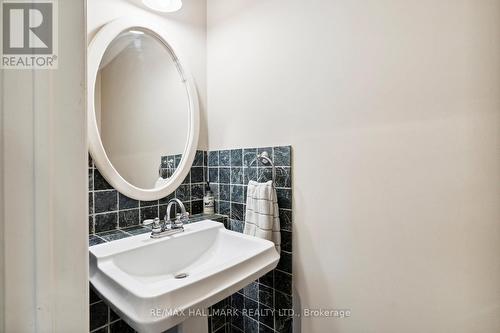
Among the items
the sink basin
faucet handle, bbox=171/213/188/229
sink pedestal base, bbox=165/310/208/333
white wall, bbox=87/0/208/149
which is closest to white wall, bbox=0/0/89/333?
the sink basin

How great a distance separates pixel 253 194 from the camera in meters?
1.17

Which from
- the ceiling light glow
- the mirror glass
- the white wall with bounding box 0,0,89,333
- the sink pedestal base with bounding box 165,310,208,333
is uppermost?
the ceiling light glow

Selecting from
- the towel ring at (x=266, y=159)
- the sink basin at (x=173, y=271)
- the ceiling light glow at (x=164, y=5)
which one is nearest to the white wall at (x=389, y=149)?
the towel ring at (x=266, y=159)

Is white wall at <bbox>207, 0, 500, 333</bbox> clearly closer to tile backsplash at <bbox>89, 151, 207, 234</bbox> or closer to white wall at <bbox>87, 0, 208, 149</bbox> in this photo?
white wall at <bbox>87, 0, 208, 149</bbox>

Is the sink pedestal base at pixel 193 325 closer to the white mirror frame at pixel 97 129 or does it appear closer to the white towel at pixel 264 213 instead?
the white towel at pixel 264 213

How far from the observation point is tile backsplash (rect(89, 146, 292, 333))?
1066 millimetres

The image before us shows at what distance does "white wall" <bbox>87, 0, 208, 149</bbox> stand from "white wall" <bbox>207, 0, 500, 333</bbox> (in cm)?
42

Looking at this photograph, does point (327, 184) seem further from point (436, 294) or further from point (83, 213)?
point (83, 213)

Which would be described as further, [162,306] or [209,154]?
Result: [209,154]

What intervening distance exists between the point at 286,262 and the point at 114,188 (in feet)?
3.00

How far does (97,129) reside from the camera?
1062mm

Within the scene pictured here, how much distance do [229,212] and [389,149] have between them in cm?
91

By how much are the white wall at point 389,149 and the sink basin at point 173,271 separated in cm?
34

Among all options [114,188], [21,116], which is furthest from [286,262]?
[21,116]
